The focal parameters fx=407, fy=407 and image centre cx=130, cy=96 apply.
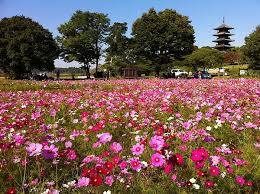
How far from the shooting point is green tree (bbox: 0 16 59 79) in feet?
207

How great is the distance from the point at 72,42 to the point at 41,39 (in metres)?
9.59

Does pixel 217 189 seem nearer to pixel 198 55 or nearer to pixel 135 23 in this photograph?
pixel 198 55

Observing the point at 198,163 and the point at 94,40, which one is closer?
the point at 198,163

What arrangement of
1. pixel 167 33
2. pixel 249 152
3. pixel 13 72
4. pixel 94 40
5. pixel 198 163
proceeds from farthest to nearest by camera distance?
pixel 94 40 → pixel 167 33 → pixel 13 72 → pixel 249 152 → pixel 198 163

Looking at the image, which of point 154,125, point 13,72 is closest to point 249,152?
point 154,125

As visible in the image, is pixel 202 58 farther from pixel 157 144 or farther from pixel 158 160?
pixel 158 160

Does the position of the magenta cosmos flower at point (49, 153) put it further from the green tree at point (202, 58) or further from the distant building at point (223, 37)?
the distant building at point (223, 37)

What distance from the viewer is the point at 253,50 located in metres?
60.3

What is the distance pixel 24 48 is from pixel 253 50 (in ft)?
114

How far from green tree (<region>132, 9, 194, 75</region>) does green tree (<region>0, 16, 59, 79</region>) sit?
1598cm

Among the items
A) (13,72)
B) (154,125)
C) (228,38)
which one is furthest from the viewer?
(228,38)

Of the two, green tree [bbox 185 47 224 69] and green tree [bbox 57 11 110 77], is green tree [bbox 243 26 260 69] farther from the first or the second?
green tree [bbox 57 11 110 77]

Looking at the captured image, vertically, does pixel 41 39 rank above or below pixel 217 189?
above

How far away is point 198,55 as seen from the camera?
6706 centimetres
